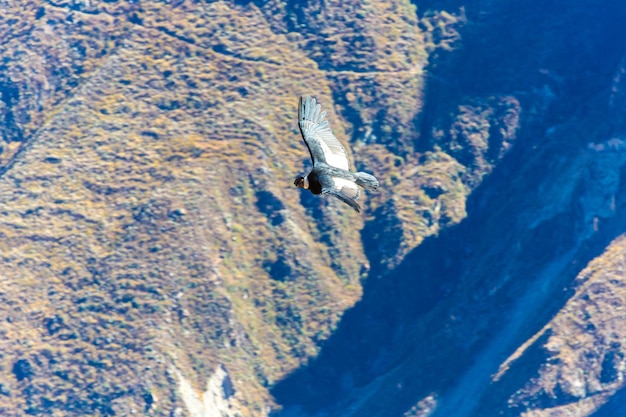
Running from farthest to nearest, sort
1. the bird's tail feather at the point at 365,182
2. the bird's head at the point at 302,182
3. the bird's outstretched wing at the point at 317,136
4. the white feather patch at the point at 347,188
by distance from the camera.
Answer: the bird's outstretched wing at the point at 317,136 < the bird's head at the point at 302,182 < the bird's tail feather at the point at 365,182 < the white feather patch at the point at 347,188

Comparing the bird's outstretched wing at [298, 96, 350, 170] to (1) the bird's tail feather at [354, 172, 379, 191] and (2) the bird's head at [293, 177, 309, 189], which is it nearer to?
(2) the bird's head at [293, 177, 309, 189]

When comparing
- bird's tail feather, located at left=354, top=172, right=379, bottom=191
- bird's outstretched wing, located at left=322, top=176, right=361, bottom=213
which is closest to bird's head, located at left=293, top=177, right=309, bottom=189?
bird's outstretched wing, located at left=322, top=176, right=361, bottom=213

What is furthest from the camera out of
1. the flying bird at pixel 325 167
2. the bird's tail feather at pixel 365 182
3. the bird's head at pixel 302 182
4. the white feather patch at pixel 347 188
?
the bird's head at pixel 302 182

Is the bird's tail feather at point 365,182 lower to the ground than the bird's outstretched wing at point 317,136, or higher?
higher

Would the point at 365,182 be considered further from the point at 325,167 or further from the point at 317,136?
the point at 317,136

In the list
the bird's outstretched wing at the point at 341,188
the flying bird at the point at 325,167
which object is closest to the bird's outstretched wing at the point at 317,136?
the flying bird at the point at 325,167

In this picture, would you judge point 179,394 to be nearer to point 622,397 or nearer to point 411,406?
point 411,406

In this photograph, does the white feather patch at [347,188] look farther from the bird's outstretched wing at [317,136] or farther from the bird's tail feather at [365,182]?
the bird's outstretched wing at [317,136]
